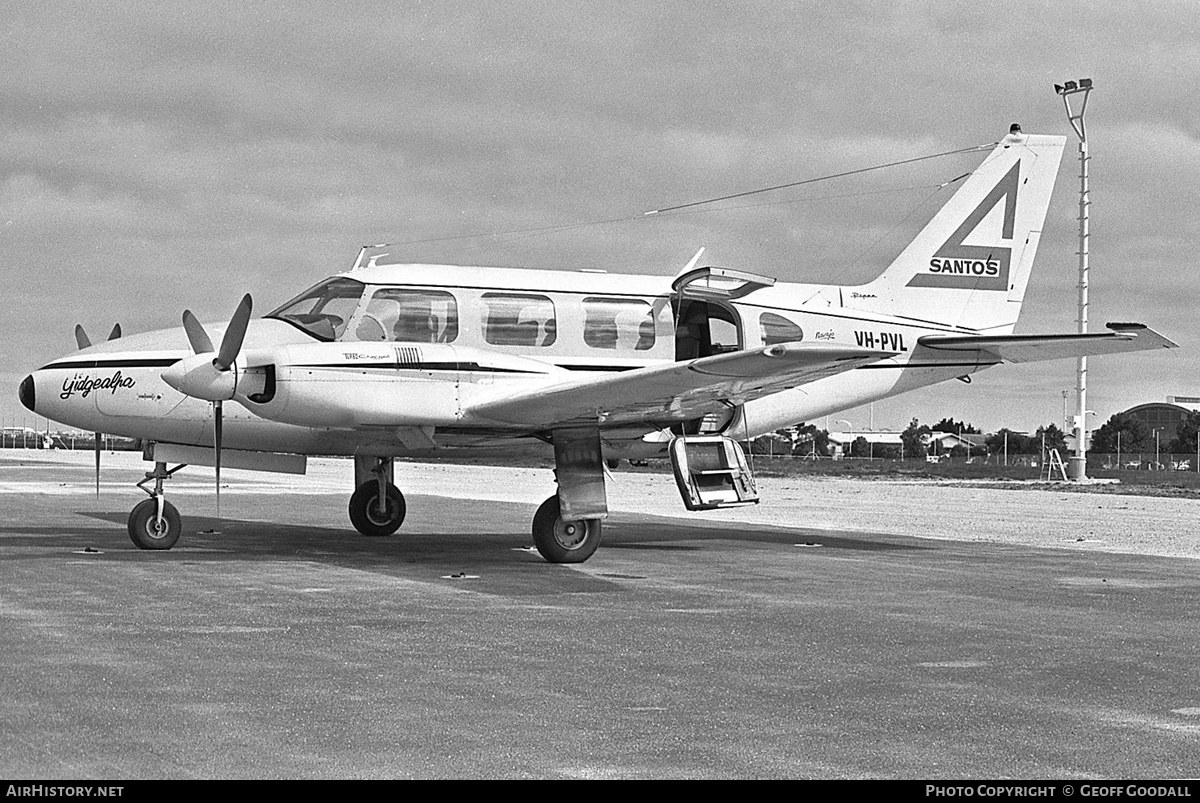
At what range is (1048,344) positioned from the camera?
1922 centimetres

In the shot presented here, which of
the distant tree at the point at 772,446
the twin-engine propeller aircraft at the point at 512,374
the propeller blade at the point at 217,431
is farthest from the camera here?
the distant tree at the point at 772,446

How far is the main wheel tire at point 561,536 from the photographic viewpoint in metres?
16.1

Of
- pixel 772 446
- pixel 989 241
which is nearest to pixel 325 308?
pixel 989 241

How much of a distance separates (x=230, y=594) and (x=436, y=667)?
14.5ft

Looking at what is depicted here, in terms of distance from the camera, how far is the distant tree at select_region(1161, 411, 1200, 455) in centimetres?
11750

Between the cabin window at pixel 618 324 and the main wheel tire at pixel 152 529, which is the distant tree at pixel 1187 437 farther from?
the main wheel tire at pixel 152 529

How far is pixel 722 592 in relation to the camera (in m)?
13.4

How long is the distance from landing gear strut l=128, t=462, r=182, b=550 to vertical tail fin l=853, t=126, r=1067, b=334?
11549 millimetres

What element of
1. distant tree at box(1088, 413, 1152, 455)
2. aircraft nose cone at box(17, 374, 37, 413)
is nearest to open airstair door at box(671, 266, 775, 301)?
aircraft nose cone at box(17, 374, 37, 413)

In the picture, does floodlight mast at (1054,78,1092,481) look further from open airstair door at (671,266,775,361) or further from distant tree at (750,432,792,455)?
distant tree at (750,432,792,455)

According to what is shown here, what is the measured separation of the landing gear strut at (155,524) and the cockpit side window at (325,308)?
102 inches


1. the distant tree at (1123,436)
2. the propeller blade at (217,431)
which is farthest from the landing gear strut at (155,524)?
the distant tree at (1123,436)
